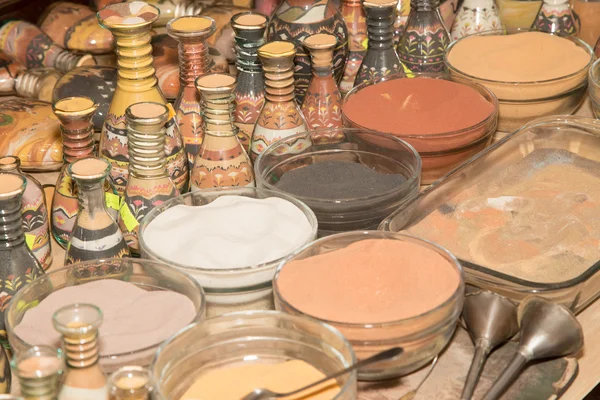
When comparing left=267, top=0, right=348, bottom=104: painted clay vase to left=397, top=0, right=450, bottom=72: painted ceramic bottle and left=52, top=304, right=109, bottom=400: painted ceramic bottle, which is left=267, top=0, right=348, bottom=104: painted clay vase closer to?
left=397, top=0, right=450, bottom=72: painted ceramic bottle

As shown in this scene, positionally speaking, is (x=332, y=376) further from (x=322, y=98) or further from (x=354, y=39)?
(x=354, y=39)

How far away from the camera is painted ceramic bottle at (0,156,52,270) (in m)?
1.23

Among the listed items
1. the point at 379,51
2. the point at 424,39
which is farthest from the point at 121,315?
the point at 424,39

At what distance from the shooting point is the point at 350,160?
1374 millimetres

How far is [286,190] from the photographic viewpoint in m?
1.26

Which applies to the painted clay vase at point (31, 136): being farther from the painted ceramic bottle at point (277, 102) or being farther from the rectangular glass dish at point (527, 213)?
the rectangular glass dish at point (527, 213)

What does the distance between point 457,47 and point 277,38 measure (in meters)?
0.35

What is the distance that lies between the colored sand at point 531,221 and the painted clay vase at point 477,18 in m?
0.40

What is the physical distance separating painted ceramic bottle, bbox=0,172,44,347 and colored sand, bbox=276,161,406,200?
13.8 inches

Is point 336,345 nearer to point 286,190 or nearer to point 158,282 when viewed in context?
point 158,282

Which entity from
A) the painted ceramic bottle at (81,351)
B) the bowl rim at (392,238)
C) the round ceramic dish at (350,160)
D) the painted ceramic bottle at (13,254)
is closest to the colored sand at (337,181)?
the round ceramic dish at (350,160)

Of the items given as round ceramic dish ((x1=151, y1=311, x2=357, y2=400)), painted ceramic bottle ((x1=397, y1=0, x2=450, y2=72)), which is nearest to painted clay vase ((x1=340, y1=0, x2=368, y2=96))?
painted ceramic bottle ((x1=397, y1=0, x2=450, y2=72))

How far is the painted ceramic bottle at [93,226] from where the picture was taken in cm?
108

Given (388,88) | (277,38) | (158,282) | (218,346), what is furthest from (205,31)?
(218,346)
